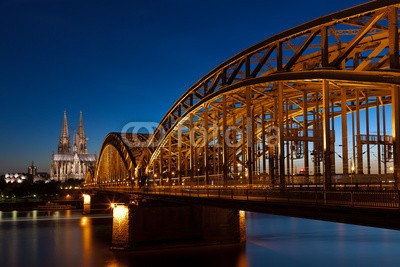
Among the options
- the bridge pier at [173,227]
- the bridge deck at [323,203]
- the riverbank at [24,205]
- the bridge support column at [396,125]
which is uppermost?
the bridge support column at [396,125]

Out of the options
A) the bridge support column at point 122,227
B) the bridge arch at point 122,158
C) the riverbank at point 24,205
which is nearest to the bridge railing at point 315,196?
the bridge support column at point 122,227

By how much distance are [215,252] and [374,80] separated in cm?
2916

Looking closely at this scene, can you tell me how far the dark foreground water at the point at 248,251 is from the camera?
148ft

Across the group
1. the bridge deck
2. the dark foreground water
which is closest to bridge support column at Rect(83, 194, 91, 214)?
the dark foreground water

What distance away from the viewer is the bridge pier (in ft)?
169

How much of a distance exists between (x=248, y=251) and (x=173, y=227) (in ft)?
24.6

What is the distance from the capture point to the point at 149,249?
165 ft

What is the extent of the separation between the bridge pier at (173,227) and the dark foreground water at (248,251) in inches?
60.4

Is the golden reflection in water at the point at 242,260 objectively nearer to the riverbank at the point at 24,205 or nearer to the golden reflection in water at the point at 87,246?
the golden reflection in water at the point at 87,246

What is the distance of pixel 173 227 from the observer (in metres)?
52.4

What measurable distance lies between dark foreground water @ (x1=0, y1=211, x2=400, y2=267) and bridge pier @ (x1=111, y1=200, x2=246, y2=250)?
5.03ft

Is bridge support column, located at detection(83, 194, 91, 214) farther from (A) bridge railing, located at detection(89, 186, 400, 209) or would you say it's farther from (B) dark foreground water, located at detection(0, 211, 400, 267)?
(A) bridge railing, located at detection(89, 186, 400, 209)

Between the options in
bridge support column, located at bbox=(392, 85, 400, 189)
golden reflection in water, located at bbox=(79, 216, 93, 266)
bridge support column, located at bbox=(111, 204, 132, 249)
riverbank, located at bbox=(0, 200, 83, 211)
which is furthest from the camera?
riverbank, located at bbox=(0, 200, 83, 211)

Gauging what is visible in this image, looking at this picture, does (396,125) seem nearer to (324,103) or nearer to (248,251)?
(324,103)
